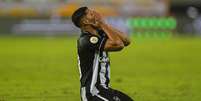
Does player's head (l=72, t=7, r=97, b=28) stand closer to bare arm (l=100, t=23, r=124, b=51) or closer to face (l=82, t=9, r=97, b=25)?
face (l=82, t=9, r=97, b=25)

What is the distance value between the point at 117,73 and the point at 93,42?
31.3 ft

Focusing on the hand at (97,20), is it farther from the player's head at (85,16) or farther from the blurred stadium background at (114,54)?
the blurred stadium background at (114,54)

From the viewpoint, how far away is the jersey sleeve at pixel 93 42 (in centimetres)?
788

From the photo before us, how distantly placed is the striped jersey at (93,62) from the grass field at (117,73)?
11.8ft

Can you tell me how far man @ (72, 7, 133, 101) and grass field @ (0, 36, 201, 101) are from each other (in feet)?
11.8

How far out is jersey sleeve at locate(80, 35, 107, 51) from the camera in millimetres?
7879

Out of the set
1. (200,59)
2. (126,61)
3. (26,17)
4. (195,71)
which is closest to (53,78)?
(195,71)

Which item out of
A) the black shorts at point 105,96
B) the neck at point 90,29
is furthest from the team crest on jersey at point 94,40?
the black shorts at point 105,96

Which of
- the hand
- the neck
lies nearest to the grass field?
the neck

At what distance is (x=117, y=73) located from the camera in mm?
17359

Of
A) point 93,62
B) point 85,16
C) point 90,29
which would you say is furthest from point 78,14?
point 93,62

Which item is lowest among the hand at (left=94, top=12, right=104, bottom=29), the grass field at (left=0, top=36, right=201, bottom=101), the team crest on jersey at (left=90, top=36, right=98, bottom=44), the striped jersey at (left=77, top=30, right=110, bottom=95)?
the grass field at (left=0, top=36, right=201, bottom=101)

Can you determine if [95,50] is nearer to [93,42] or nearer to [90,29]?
[93,42]

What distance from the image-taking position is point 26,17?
3781 centimetres
